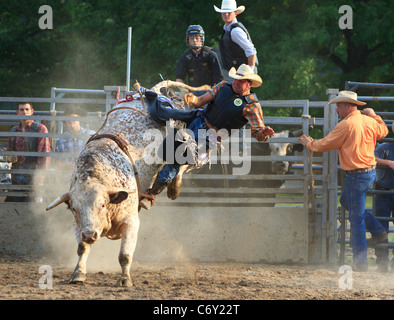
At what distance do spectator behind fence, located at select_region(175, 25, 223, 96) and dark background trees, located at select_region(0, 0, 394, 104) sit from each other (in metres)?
8.27

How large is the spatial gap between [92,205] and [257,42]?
1246 cm

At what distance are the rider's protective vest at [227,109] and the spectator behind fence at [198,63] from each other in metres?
1.60

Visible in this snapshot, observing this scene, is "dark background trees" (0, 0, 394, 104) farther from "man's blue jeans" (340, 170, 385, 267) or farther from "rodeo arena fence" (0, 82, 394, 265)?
"man's blue jeans" (340, 170, 385, 267)

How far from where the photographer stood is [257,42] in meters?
17.8

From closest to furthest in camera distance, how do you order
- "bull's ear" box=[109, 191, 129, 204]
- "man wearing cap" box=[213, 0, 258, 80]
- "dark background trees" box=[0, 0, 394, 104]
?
"bull's ear" box=[109, 191, 129, 204] < "man wearing cap" box=[213, 0, 258, 80] < "dark background trees" box=[0, 0, 394, 104]

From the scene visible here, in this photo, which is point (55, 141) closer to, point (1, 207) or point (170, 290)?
point (1, 207)

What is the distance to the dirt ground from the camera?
20.1 ft

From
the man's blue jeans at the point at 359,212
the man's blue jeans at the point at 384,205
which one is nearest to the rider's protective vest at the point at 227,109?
the man's blue jeans at the point at 359,212

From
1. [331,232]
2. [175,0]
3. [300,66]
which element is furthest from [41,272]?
[175,0]

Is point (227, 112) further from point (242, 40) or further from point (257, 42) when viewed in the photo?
point (257, 42)

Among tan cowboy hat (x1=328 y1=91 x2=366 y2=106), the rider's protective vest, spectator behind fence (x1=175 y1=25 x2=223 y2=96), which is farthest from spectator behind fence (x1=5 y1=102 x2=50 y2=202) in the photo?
tan cowboy hat (x1=328 y1=91 x2=366 y2=106)

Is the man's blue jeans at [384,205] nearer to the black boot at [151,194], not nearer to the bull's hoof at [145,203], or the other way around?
the black boot at [151,194]


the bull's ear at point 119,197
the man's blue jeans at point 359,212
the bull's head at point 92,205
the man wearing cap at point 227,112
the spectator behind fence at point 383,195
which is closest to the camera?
the bull's head at point 92,205

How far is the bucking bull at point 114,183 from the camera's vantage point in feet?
20.1
